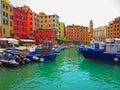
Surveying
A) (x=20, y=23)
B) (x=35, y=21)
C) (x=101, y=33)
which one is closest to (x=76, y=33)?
(x=101, y=33)

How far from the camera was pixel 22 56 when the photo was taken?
29.7 metres

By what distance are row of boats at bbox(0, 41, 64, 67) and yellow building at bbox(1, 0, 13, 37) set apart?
25359 mm

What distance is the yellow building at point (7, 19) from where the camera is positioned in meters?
56.0

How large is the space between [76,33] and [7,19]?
85760mm

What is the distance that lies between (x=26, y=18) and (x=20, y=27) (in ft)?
25.4

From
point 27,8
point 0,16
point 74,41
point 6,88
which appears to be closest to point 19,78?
point 6,88

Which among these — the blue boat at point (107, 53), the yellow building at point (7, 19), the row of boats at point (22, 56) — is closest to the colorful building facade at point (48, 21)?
the yellow building at point (7, 19)

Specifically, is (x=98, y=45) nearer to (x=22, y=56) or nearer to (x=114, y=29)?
(x=22, y=56)

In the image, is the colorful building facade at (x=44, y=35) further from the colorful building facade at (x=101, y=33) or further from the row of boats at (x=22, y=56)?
the colorful building facade at (x=101, y=33)

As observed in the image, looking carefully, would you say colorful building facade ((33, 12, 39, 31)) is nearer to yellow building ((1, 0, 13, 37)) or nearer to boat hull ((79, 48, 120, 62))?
yellow building ((1, 0, 13, 37))

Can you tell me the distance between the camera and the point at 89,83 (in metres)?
18.5

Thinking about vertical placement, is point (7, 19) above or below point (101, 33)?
Result: above

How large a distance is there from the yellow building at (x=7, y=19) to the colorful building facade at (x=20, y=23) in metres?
3.39

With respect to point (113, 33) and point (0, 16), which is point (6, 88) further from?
point (113, 33)
